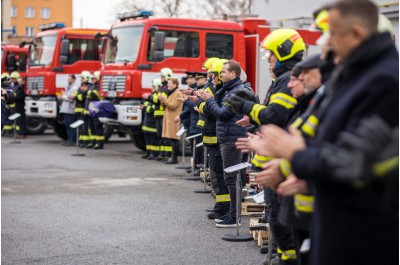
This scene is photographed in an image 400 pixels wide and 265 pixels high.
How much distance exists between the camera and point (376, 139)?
2986 millimetres

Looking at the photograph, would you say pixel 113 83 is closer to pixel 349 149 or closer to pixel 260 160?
pixel 260 160

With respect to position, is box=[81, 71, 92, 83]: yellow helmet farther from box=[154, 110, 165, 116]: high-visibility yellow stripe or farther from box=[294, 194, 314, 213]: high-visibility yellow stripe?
box=[294, 194, 314, 213]: high-visibility yellow stripe

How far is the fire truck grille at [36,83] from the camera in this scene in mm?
22938

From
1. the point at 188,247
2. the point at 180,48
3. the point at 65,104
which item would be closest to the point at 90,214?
the point at 188,247

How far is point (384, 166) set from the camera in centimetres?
305

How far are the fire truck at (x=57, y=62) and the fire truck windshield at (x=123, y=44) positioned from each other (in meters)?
2.82

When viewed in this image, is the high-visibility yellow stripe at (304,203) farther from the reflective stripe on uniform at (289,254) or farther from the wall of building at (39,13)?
the wall of building at (39,13)

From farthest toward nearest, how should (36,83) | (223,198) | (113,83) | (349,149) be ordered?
(36,83) < (113,83) < (223,198) < (349,149)

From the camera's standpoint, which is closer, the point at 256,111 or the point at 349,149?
the point at 349,149

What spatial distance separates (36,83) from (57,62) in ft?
3.88

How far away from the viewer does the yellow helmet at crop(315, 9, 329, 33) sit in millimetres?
3773

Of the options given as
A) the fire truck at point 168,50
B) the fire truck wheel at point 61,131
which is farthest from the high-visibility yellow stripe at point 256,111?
the fire truck wheel at point 61,131

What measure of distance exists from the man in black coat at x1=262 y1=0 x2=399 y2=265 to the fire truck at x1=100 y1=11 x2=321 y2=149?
1461 cm

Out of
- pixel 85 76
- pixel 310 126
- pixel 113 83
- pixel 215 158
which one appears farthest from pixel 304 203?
pixel 85 76
